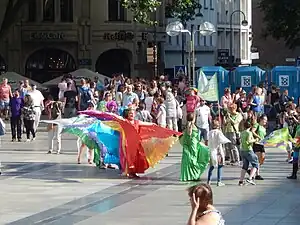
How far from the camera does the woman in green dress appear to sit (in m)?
19.7

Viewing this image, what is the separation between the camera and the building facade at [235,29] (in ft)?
279

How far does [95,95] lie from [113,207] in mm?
17691

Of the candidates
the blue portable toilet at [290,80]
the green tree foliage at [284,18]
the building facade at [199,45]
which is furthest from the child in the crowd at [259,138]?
the building facade at [199,45]

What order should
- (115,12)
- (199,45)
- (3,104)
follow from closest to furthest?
(3,104) → (115,12) → (199,45)

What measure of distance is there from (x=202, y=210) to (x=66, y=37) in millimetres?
48176

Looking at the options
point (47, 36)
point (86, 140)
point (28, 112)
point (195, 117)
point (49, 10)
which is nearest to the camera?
point (86, 140)

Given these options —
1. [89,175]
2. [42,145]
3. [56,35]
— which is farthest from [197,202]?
[56,35]

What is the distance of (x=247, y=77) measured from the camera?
43750 millimetres

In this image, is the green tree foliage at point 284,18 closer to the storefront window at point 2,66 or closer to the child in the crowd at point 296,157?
the storefront window at point 2,66

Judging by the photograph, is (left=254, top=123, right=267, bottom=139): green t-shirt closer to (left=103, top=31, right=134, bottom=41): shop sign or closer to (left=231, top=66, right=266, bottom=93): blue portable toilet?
(left=231, top=66, right=266, bottom=93): blue portable toilet

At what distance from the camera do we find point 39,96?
3008 cm

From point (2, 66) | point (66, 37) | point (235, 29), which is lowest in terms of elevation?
point (2, 66)

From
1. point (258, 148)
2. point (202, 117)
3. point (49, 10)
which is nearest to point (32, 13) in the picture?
point (49, 10)

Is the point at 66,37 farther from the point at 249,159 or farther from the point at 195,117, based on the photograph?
the point at 249,159
